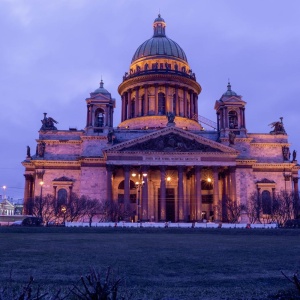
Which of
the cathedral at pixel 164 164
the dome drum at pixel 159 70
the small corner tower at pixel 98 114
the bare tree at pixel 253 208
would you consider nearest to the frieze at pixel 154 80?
the dome drum at pixel 159 70

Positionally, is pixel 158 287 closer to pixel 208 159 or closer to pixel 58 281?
pixel 58 281

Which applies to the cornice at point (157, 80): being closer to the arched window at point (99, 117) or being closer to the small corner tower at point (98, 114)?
the small corner tower at point (98, 114)

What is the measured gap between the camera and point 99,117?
65812 mm

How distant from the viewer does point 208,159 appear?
58.5 m

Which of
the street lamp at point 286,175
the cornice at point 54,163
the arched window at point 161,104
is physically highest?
the arched window at point 161,104

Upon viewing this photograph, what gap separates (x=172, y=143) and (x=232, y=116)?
13.6 m

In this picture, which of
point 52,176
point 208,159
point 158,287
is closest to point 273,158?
point 208,159

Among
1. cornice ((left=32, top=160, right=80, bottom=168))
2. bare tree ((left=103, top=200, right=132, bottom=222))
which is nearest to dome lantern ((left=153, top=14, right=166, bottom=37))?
cornice ((left=32, top=160, right=80, bottom=168))

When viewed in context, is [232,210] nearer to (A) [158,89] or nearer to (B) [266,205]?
(B) [266,205]

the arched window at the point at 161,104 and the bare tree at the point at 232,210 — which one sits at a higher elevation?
the arched window at the point at 161,104

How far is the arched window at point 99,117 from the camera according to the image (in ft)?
214

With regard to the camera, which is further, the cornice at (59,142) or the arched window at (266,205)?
the cornice at (59,142)

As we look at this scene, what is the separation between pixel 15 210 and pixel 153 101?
314ft

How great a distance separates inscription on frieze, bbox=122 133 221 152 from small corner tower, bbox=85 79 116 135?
8014 mm
